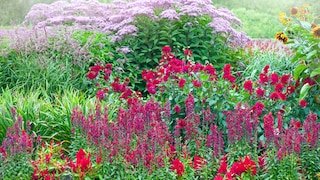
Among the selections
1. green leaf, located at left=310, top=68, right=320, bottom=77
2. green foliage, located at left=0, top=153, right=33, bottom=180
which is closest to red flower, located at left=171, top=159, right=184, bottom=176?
green foliage, located at left=0, top=153, right=33, bottom=180

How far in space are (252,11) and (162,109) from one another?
14751 mm

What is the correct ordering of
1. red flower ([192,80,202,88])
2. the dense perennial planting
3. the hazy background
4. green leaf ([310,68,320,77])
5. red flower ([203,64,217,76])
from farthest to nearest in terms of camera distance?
the hazy background < green leaf ([310,68,320,77]) < red flower ([203,64,217,76]) < red flower ([192,80,202,88]) < the dense perennial planting

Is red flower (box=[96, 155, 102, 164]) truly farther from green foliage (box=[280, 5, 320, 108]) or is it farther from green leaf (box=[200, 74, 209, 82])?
green foliage (box=[280, 5, 320, 108])

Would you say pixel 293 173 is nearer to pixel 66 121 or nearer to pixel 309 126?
pixel 309 126

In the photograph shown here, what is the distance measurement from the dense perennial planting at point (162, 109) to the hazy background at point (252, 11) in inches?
288

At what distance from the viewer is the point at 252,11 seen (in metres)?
18.2

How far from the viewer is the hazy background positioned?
1473 cm

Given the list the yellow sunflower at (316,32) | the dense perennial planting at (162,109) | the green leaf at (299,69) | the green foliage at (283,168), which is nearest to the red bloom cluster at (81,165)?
the dense perennial planting at (162,109)

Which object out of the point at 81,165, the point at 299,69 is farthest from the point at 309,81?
the point at 81,165

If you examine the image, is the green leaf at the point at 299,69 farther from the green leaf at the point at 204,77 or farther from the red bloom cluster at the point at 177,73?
the green leaf at the point at 204,77

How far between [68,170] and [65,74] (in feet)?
8.54

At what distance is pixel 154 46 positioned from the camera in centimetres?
673

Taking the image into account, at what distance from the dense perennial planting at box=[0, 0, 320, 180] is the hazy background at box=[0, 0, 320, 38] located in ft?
24.0

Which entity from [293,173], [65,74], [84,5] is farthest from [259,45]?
[293,173]
